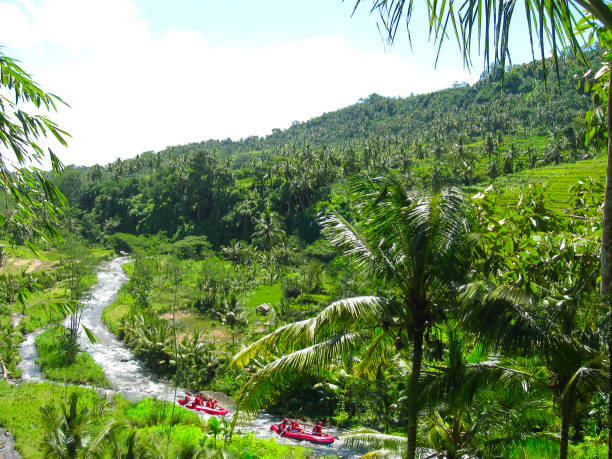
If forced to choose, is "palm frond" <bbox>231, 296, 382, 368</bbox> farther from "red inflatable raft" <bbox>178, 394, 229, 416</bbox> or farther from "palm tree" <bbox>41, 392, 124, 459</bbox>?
"red inflatable raft" <bbox>178, 394, 229, 416</bbox>

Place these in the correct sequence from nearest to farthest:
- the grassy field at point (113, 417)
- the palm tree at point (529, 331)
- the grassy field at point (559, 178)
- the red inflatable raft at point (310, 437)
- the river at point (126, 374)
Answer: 1. the palm tree at point (529, 331)
2. the grassy field at point (113, 417)
3. the red inflatable raft at point (310, 437)
4. the river at point (126, 374)
5. the grassy field at point (559, 178)

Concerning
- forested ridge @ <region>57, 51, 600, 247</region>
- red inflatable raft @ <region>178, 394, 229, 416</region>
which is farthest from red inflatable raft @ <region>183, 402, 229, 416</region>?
forested ridge @ <region>57, 51, 600, 247</region>

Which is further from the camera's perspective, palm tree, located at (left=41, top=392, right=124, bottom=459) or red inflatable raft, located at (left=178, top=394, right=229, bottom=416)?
red inflatable raft, located at (left=178, top=394, right=229, bottom=416)

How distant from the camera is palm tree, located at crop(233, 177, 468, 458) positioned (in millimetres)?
5762

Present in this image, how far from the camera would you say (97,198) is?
8138 cm

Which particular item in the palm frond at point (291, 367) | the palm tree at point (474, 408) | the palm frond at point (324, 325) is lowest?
the palm tree at point (474, 408)

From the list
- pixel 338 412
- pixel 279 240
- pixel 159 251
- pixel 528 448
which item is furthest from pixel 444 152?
pixel 528 448

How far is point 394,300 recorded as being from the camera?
6.08m

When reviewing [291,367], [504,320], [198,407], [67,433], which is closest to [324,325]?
[291,367]

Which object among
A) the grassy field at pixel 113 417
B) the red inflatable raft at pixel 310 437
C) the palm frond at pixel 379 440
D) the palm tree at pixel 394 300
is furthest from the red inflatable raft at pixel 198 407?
the palm tree at pixel 394 300

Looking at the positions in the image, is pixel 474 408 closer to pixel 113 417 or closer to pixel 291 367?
pixel 291 367

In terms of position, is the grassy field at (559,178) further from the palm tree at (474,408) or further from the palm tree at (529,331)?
the palm tree at (529,331)

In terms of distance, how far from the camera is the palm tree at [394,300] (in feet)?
18.9

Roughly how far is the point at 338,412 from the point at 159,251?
37.8 m
